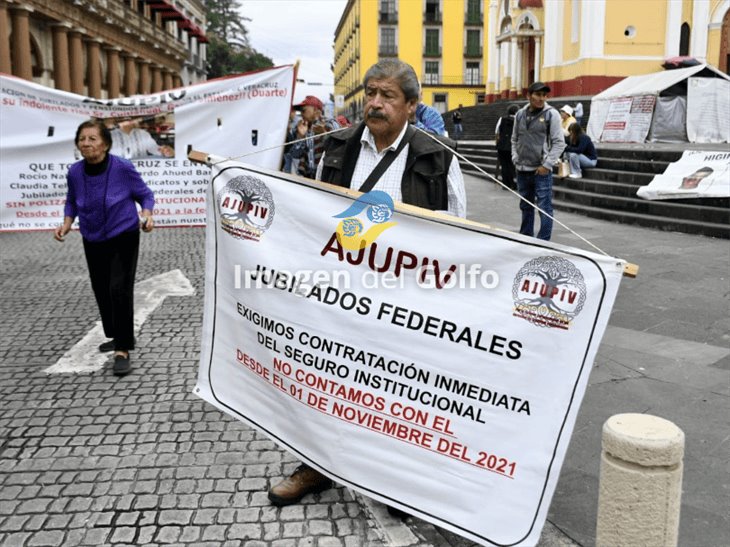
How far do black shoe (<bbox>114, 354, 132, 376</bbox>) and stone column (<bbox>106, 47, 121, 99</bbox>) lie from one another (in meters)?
33.6

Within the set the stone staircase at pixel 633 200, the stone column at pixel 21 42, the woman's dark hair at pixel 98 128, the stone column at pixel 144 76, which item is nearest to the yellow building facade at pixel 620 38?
the stone staircase at pixel 633 200

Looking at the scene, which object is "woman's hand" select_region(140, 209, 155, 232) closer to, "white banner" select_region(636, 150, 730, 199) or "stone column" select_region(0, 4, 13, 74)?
"white banner" select_region(636, 150, 730, 199)

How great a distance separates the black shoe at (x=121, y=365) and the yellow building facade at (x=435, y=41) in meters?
64.8

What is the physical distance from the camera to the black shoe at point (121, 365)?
4914 millimetres

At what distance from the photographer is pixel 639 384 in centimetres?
463

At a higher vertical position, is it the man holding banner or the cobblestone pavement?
the man holding banner

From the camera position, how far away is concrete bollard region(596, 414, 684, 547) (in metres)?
2.22

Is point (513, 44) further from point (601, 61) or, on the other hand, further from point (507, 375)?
point (507, 375)

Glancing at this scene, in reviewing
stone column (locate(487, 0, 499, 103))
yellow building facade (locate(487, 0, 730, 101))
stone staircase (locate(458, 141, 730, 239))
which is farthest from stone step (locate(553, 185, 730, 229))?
stone column (locate(487, 0, 499, 103))

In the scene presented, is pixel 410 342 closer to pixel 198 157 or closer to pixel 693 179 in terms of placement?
pixel 198 157

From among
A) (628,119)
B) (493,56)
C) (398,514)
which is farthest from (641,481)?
(493,56)

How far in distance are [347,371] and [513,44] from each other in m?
39.5

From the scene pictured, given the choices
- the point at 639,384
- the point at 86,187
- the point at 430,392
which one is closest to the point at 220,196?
the point at 430,392

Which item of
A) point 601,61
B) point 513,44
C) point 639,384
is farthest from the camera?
point 513,44
